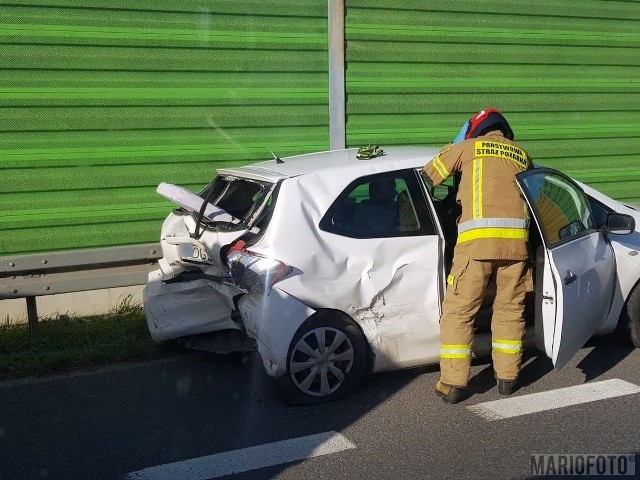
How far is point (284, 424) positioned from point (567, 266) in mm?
1936

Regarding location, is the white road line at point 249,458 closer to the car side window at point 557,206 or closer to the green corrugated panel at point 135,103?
the car side window at point 557,206

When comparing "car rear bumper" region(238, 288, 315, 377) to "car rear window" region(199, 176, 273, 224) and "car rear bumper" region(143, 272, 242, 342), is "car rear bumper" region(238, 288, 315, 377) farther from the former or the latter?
"car rear bumper" region(143, 272, 242, 342)

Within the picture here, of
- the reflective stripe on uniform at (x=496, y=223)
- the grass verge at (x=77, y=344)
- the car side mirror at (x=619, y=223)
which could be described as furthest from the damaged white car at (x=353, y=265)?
the grass verge at (x=77, y=344)

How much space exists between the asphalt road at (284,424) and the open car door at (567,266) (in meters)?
0.42

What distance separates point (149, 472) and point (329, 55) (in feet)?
15.8

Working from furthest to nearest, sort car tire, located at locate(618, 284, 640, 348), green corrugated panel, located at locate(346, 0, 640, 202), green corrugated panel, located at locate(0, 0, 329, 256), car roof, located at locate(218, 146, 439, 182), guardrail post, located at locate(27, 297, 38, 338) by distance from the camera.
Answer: green corrugated panel, located at locate(346, 0, 640, 202), green corrugated panel, located at locate(0, 0, 329, 256), guardrail post, located at locate(27, 297, 38, 338), car tire, located at locate(618, 284, 640, 348), car roof, located at locate(218, 146, 439, 182)

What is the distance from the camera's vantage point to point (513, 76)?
8.54 meters

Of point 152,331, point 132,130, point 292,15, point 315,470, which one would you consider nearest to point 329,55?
point 292,15

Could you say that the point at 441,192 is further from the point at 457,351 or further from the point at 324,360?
the point at 324,360

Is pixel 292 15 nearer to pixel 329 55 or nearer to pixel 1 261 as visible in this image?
pixel 329 55

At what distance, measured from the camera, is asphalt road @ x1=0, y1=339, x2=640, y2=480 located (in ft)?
13.4

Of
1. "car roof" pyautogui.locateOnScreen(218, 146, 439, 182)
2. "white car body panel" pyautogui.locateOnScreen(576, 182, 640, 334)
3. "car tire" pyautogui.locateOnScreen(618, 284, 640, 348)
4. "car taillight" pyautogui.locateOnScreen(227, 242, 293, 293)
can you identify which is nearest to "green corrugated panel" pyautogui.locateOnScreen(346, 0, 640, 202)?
"car roof" pyautogui.locateOnScreen(218, 146, 439, 182)

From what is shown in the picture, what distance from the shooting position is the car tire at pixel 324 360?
4723 mm

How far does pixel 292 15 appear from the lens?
24.7 feet
